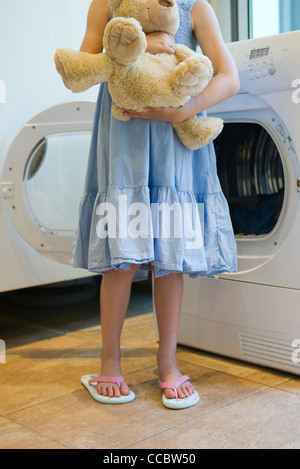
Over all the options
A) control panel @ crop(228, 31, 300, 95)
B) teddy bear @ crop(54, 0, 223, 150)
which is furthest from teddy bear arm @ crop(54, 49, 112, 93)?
control panel @ crop(228, 31, 300, 95)

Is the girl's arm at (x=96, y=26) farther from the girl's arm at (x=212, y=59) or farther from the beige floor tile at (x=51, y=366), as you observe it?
the beige floor tile at (x=51, y=366)

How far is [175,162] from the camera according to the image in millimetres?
1280

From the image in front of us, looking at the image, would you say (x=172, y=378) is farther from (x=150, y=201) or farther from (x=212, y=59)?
(x=212, y=59)

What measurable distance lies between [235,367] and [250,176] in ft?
1.65

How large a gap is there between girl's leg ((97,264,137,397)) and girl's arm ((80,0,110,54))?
18.6 inches

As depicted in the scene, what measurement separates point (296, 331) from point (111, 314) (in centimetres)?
44

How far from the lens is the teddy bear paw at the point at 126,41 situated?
3.55 feet

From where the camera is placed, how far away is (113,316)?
4.41 ft

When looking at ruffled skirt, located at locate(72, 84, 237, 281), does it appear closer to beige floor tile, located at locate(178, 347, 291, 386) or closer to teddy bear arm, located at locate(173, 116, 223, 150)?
teddy bear arm, located at locate(173, 116, 223, 150)

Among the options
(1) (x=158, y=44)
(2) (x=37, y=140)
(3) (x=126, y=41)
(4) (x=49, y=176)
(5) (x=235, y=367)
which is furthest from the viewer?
(4) (x=49, y=176)

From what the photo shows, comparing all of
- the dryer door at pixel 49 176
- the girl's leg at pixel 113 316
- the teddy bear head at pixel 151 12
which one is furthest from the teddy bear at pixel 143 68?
the dryer door at pixel 49 176

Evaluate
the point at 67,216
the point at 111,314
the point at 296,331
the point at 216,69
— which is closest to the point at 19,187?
the point at 67,216

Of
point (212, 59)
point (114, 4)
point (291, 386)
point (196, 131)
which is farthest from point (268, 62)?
point (291, 386)
